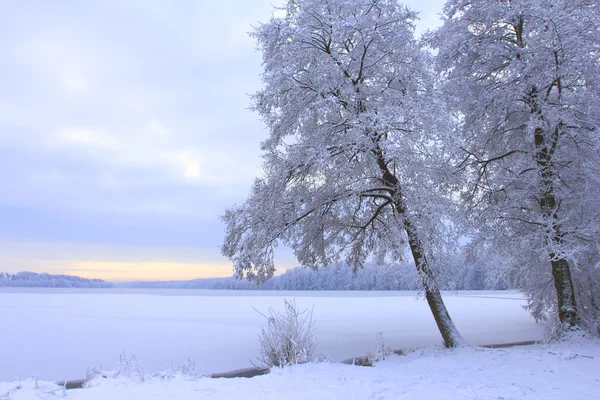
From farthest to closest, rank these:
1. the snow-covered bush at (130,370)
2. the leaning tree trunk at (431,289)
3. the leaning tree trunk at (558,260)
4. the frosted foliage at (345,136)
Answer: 1. the leaning tree trunk at (558,260)
2. the leaning tree trunk at (431,289)
3. the frosted foliage at (345,136)
4. the snow-covered bush at (130,370)

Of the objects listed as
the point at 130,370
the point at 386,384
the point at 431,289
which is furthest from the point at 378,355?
the point at 130,370

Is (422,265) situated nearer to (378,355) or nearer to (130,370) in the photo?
(378,355)

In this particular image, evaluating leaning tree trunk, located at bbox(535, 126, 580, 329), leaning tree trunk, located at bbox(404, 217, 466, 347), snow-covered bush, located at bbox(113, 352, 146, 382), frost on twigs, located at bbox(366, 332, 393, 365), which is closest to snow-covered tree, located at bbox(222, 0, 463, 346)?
leaning tree trunk, located at bbox(404, 217, 466, 347)

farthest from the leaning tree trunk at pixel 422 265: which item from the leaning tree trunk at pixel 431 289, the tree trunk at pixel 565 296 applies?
the tree trunk at pixel 565 296

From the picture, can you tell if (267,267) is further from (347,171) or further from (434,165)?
(434,165)

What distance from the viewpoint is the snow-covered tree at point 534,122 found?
966 cm

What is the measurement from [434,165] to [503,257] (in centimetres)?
355

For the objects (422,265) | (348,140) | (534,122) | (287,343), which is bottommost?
(287,343)

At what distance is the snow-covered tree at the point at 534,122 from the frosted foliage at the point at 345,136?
1747 mm

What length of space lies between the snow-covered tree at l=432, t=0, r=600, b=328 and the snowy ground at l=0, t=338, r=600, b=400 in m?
2.89

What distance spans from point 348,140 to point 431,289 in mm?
3833

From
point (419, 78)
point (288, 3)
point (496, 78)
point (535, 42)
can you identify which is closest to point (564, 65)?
point (535, 42)

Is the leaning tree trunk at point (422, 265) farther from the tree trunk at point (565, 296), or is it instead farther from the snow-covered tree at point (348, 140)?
the tree trunk at point (565, 296)

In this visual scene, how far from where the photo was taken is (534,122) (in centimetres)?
985
